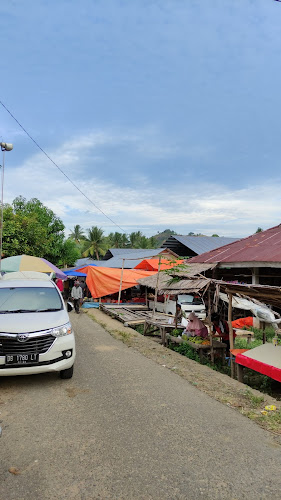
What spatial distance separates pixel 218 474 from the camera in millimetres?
3242

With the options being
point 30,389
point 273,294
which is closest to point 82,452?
point 30,389

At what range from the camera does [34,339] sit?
210 inches

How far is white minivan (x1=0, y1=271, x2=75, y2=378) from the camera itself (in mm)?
5250

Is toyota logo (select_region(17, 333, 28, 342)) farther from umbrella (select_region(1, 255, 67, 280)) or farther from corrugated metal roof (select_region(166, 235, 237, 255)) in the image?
corrugated metal roof (select_region(166, 235, 237, 255))

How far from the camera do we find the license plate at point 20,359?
5.23m

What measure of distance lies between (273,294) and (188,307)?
11.1 m

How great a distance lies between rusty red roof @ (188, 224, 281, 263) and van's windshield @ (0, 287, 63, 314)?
627 cm

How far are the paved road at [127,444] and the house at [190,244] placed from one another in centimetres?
2310

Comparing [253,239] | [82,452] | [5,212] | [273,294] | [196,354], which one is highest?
[5,212]

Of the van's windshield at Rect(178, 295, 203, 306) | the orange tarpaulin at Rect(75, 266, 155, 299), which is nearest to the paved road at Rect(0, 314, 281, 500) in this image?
the van's windshield at Rect(178, 295, 203, 306)

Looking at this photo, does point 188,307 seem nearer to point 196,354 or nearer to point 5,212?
point 196,354

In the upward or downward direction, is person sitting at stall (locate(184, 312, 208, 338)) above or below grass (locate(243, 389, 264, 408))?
above

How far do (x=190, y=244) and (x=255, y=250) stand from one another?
1720 cm

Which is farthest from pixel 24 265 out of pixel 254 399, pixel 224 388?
pixel 254 399
